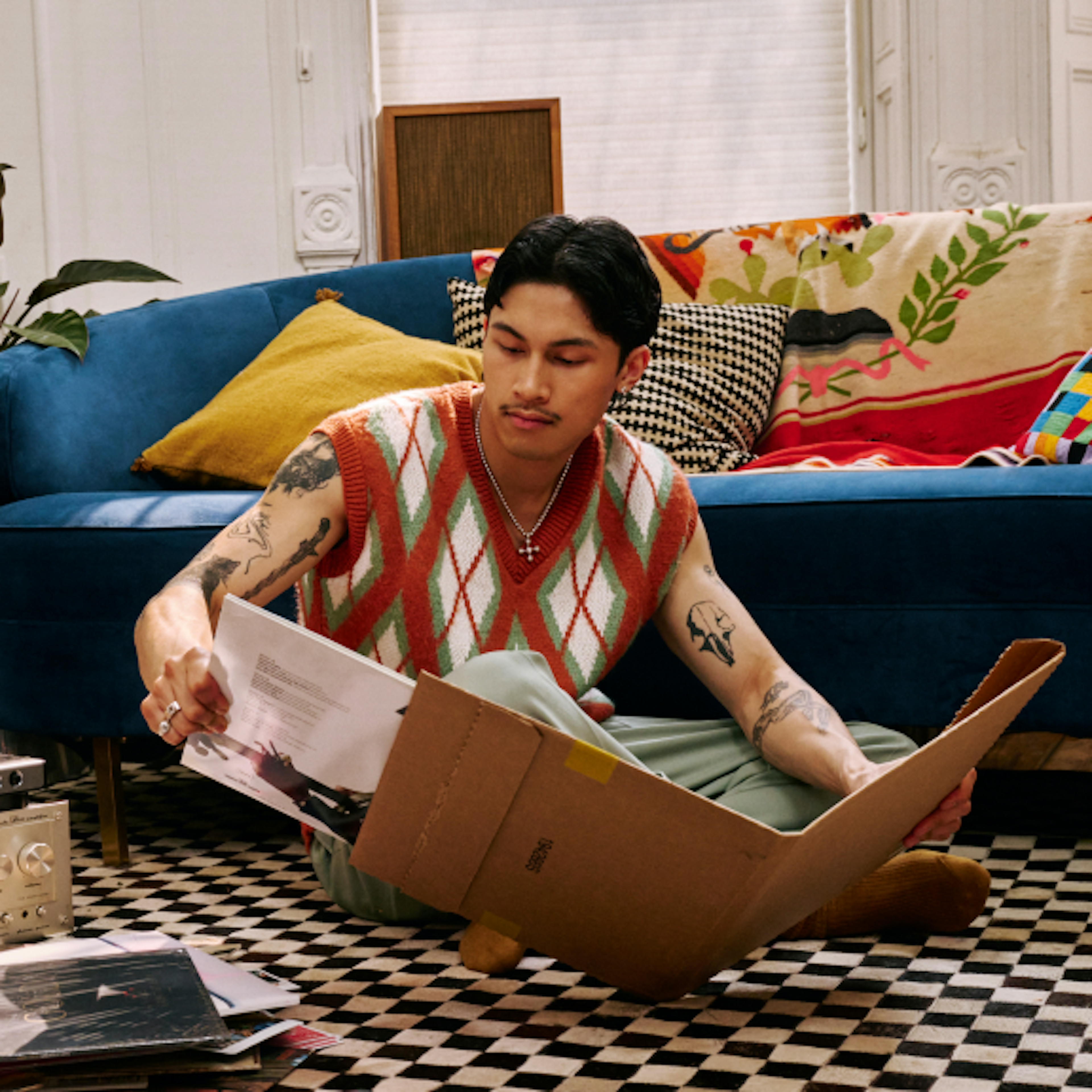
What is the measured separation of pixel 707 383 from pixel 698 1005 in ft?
3.77

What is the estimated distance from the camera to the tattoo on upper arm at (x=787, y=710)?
124cm

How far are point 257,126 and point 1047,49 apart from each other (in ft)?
7.08

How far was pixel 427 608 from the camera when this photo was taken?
130cm

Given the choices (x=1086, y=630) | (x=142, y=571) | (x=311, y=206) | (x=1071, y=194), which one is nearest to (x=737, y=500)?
(x=1086, y=630)

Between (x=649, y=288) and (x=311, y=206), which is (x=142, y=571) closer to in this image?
(x=649, y=288)

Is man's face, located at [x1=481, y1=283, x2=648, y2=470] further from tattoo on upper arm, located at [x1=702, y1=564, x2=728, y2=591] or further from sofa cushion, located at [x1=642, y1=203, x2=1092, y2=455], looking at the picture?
sofa cushion, located at [x1=642, y1=203, x2=1092, y2=455]

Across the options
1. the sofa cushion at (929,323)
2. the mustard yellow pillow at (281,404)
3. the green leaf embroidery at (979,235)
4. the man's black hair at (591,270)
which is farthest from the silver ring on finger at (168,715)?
the green leaf embroidery at (979,235)

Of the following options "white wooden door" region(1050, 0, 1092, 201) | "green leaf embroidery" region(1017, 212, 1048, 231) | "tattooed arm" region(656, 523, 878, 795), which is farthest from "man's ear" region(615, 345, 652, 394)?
"white wooden door" region(1050, 0, 1092, 201)

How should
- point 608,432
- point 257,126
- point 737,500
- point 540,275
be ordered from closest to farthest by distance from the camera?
point 540,275, point 608,432, point 737,500, point 257,126

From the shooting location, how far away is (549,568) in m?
1.34

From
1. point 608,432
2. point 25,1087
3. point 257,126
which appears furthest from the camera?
point 257,126

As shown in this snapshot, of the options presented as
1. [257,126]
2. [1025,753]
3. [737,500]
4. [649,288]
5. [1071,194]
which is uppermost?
[257,126]

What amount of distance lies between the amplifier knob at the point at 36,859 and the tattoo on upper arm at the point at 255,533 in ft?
1.09

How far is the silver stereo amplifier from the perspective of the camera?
124 cm
